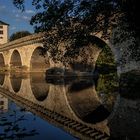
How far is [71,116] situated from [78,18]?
11041mm

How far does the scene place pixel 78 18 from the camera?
13984 millimetres

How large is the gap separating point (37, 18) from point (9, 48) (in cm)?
6729

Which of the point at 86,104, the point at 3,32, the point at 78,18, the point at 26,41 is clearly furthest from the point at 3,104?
the point at 3,32

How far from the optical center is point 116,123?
20.6 metres

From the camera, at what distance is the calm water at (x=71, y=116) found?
17.9m

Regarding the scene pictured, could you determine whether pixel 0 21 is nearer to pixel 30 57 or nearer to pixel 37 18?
pixel 30 57

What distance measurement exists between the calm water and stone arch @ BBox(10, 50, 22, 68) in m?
41.4

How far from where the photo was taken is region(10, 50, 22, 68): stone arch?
259ft

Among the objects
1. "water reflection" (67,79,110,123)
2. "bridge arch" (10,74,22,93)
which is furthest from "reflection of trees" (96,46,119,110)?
"bridge arch" (10,74,22,93)

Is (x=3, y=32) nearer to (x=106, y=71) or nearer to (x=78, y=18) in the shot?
(x=106, y=71)

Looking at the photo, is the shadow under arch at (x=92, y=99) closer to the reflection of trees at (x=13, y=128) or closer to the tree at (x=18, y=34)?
the reflection of trees at (x=13, y=128)

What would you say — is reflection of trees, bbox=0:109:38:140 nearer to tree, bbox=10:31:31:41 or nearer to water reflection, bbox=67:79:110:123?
water reflection, bbox=67:79:110:123

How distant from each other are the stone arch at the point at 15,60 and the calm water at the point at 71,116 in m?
41.4

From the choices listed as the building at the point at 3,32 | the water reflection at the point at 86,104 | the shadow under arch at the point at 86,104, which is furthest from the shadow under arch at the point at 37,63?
the building at the point at 3,32
